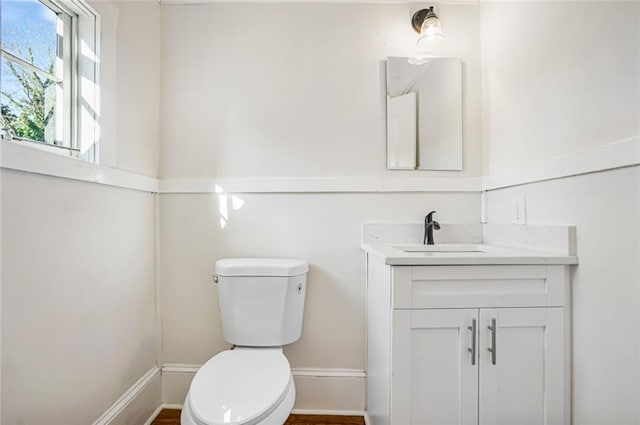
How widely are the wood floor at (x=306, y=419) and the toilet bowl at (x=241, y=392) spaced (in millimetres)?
508

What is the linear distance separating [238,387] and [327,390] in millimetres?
714

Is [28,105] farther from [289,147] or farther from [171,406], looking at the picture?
[171,406]

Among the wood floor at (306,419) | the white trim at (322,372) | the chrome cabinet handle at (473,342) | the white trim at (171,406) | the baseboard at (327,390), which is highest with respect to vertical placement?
the chrome cabinet handle at (473,342)

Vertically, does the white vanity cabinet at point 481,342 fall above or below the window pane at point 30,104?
below

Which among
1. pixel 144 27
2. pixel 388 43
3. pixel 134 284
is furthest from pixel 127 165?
pixel 388 43

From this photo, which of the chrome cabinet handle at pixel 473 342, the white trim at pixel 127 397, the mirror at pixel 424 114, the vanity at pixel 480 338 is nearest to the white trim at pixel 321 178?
the mirror at pixel 424 114

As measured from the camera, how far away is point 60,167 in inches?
39.6

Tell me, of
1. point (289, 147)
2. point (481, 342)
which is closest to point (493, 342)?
point (481, 342)

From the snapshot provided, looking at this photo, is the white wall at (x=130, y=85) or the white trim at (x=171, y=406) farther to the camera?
the white trim at (x=171, y=406)

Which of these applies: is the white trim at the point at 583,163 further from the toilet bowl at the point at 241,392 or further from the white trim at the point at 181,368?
the white trim at the point at 181,368

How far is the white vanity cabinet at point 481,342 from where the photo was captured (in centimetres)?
103

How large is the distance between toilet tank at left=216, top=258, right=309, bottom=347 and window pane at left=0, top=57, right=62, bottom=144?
790 millimetres

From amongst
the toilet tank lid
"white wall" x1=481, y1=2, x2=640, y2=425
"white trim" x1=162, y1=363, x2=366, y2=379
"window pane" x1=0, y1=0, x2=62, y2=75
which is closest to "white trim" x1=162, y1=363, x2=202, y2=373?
"white trim" x1=162, y1=363, x2=366, y2=379

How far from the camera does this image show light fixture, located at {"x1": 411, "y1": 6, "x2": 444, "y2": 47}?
58.9 inches
